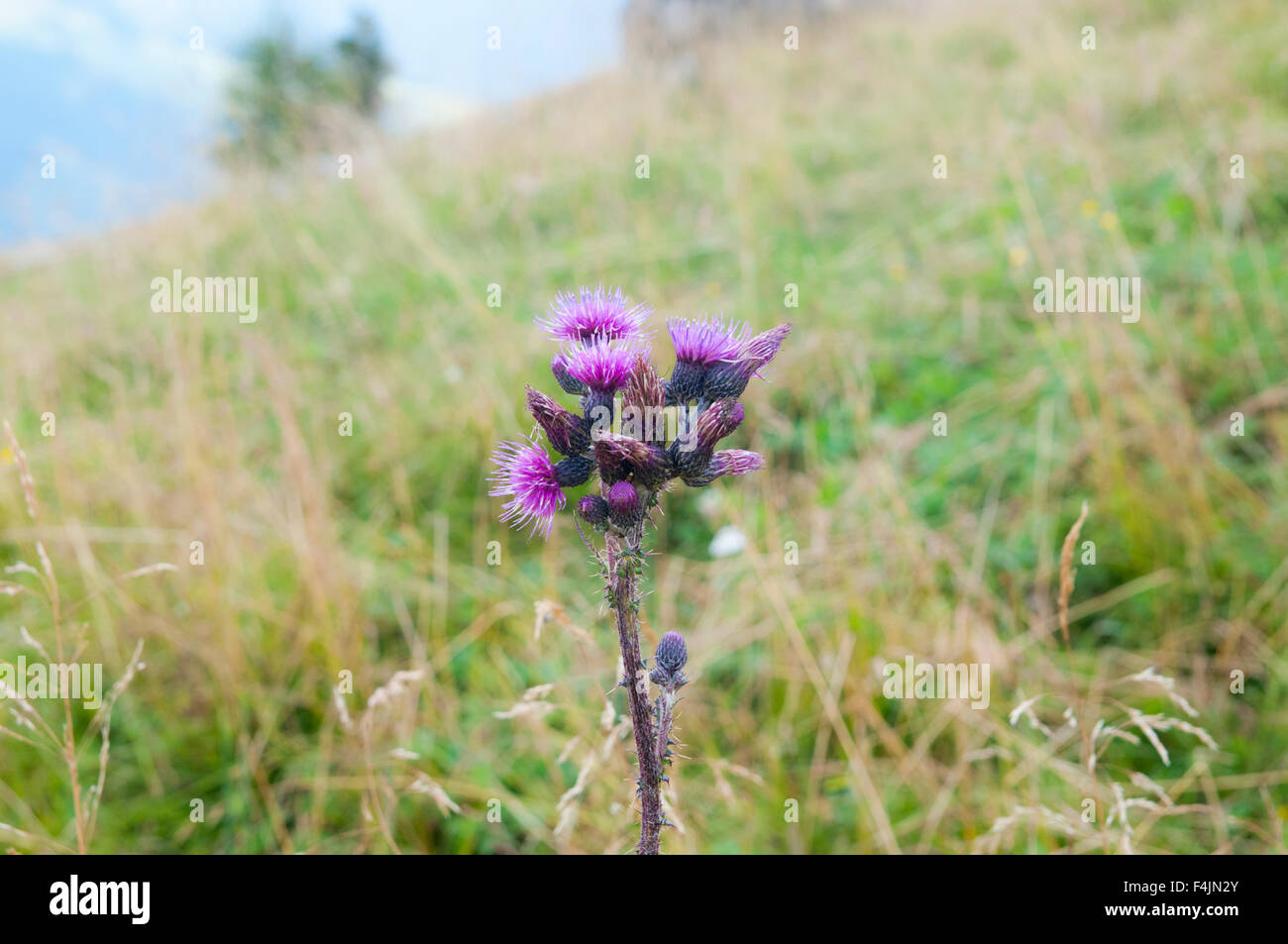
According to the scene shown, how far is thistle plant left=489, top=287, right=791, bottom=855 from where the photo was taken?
2.97 feet

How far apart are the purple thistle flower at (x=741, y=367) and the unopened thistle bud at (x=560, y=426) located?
0.18 m

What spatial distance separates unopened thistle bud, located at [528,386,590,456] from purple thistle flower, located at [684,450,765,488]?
14cm

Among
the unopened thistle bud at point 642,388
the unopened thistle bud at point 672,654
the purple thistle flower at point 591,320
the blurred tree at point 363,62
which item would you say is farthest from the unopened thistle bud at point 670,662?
the blurred tree at point 363,62

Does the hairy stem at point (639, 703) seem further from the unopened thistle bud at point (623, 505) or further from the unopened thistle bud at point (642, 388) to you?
the unopened thistle bud at point (642, 388)

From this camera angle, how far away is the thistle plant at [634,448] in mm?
905

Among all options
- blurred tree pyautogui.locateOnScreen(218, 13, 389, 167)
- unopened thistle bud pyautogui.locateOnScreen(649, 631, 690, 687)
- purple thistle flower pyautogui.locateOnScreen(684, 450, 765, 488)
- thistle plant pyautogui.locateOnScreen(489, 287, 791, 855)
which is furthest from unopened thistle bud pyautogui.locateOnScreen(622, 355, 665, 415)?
blurred tree pyautogui.locateOnScreen(218, 13, 389, 167)

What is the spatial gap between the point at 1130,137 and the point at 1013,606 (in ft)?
13.9

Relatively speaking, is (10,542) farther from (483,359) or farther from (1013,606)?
(1013,606)

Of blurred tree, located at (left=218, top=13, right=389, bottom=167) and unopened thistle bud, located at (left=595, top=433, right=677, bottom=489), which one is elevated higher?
blurred tree, located at (left=218, top=13, right=389, bottom=167)

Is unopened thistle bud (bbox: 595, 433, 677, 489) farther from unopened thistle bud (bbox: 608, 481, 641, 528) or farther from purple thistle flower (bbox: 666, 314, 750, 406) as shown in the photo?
purple thistle flower (bbox: 666, 314, 750, 406)

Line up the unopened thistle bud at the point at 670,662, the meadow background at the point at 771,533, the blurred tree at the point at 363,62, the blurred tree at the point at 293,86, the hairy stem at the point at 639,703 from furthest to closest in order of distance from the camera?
the blurred tree at the point at 363,62 < the blurred tree at the point at 293,86 < the meadow background at the point at 771,533 < the unopened thistle bud at the point at 670,662 < the hairy stem at the point at 639,703

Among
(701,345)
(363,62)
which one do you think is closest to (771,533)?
(701,345)
